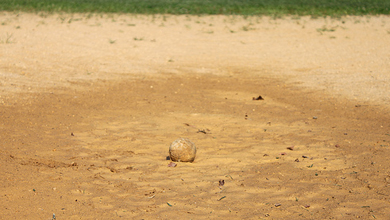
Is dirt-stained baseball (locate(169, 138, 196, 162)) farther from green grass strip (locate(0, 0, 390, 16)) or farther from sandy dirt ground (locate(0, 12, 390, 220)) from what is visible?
green grass strip (locate(0, 0, 390, 16))

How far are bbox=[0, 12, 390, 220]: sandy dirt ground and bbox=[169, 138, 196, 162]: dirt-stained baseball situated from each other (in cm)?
13

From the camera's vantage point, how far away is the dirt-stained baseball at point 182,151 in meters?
4.77

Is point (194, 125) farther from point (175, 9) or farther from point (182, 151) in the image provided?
point (175, 9)

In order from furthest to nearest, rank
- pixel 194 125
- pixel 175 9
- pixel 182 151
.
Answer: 1. pixel 175 9
2. pixel 194 125
3. pixel 182 151

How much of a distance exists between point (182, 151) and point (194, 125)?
4.90 ft

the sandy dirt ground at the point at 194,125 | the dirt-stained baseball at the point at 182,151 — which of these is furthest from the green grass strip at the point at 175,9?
the dirt-stained baseball at the point at 182,151

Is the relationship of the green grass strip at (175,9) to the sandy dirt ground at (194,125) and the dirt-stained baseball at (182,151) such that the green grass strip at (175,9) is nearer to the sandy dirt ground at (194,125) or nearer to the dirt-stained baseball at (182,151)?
the sandy dirt ground at (194,125)

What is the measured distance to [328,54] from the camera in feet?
36.5

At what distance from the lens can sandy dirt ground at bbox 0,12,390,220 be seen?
3.90 metres

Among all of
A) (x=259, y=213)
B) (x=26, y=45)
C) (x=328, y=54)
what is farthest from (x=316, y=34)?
(x=259, y=213)

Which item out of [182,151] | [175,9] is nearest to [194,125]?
[182,151]

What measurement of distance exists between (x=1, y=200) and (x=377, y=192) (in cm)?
337

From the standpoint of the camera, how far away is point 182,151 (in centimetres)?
476

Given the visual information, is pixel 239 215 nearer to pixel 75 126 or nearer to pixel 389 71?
pixel 75 126
